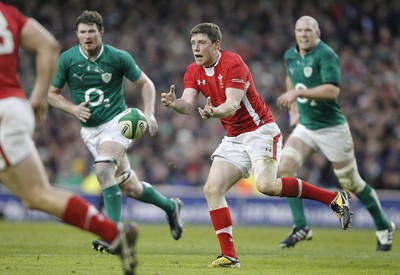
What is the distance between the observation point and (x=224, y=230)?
27.9ft

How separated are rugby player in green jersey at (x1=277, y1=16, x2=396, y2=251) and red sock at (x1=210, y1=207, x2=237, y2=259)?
2726 mm

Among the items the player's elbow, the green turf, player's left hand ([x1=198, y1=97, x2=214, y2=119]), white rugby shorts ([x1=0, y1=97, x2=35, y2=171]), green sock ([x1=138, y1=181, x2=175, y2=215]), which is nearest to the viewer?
white rugby shorts ([x1=0, y1=97, x2=35, y2=171])

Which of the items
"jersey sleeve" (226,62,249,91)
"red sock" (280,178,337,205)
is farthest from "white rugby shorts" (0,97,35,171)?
"red sock" (280,178,337,205)

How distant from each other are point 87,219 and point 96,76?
3.79m

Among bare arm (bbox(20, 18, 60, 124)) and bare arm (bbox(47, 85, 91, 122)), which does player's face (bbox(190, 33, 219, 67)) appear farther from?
bare arm (bbox(20, 18, 60, 124))

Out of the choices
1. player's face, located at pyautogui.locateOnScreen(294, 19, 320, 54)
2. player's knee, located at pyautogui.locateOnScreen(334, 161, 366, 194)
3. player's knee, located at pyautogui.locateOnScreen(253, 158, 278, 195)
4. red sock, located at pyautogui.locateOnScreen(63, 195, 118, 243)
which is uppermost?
player's face, located at pyautogui.locateOnScreen(294, 19, 320, 54)

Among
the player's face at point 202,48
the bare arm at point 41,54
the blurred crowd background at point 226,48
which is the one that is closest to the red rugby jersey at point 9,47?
the bare arm at point 41,54

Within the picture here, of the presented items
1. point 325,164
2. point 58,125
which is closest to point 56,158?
point 58,125

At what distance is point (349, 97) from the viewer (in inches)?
843

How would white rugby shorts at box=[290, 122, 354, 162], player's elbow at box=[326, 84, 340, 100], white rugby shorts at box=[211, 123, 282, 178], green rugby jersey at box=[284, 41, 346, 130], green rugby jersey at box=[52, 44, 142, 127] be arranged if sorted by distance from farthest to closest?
white rugby shorts at box=[290, 122, 354, 162] < green rugby jersey at box=[284, 41, 346, 130] < player's elbow at box=[326, 84, 340, 100] < green rugby jersey at box=[52, 44, 142, 127] < white rugby shorts at box=[211, 123, 282, 178]

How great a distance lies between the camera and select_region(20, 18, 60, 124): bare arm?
6.30 meters

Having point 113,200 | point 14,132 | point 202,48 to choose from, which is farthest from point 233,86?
point 14,132

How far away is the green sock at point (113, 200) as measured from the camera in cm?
949

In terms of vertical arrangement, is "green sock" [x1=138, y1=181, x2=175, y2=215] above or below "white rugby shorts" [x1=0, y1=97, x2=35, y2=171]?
below
